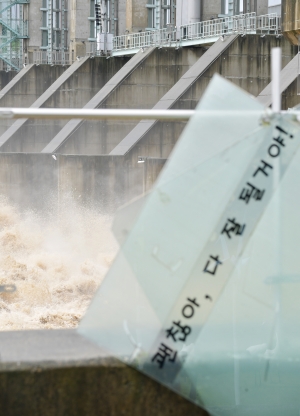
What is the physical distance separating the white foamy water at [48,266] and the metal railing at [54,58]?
2081cm

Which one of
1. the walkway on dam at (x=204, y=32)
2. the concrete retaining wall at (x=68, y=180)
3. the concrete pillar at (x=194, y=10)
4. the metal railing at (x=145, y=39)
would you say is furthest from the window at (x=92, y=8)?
the concrete retaining wall at (x=68, y=180)

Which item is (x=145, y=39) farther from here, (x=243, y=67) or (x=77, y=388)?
(x=77, y=388)

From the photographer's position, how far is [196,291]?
7.04ft

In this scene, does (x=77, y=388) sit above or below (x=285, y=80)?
below

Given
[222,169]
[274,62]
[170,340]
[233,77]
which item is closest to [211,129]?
[222,169]

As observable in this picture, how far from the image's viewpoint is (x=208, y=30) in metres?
26.1

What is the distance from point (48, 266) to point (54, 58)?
996 inches

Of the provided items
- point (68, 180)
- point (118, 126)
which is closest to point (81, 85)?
point (118, 126)

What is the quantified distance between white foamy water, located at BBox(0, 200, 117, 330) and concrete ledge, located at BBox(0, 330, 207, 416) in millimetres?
9748

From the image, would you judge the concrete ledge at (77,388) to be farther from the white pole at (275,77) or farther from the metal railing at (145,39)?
the metal railing at (145,39)

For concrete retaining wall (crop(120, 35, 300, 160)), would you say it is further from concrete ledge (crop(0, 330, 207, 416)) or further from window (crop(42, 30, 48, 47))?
window (crop(42, 30, 48, 47))

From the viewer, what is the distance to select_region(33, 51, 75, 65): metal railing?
122 ft

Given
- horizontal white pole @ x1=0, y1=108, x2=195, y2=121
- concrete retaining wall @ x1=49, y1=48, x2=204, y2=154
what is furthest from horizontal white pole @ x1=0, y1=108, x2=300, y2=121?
concrete retaining wall @ x1=49, y1=48, x2=204, y2=154

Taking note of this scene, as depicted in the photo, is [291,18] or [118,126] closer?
[291,18]
